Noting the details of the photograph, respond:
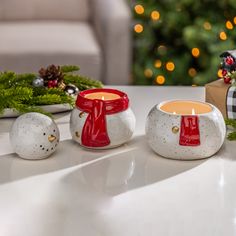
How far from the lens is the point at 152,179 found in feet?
3.25

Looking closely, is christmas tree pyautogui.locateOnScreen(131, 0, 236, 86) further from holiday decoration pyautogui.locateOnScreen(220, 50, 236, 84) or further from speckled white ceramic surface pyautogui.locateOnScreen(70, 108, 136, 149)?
speckled white ceramic surface pyautogui.locateOnScreen(70, 108, 136, 149)

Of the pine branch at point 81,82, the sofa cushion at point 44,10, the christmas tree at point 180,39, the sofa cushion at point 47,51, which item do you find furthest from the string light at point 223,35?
the pine branch at point 81,82

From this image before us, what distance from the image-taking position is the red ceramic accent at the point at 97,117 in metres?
1.08

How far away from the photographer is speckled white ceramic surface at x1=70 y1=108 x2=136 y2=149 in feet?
3.57

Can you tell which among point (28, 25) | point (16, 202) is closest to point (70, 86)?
point (16, 202)

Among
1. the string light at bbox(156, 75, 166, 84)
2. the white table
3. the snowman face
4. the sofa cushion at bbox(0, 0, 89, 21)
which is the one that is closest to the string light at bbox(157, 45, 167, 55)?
the string light at bbox(156, 75, 166, 84)

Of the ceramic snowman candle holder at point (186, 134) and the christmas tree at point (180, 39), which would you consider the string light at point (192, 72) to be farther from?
the ceramic snowman candle holder at point (186, 134)

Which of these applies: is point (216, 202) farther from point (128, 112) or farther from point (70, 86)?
point (70, 86)

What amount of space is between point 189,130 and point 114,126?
5.3 inches

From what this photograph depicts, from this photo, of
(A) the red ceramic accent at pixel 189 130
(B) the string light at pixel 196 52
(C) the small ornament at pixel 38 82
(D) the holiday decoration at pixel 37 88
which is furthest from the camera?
(B) the string light at pixel 196 52

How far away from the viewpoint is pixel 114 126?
1.09m

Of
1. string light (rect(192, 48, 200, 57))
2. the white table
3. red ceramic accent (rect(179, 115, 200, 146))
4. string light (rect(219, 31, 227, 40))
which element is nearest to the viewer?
the white table

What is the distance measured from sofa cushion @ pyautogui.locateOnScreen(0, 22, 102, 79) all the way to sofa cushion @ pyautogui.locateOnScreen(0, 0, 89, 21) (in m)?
0.29

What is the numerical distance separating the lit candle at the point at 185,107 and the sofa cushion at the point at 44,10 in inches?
73.3
